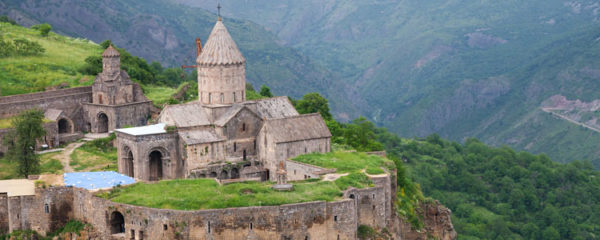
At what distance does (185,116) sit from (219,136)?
3.00 metres

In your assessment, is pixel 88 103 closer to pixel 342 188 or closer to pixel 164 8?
pixel 342 188

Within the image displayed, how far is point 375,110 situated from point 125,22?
63782 millimetres

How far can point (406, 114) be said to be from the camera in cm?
17762

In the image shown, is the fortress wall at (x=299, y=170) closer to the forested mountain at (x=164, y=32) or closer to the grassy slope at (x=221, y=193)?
the grassy slope at (x=221, y=193)

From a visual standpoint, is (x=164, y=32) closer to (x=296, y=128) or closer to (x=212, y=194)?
(x=296, y=128)

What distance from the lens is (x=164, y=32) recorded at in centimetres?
16388

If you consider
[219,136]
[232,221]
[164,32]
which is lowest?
[232,221]

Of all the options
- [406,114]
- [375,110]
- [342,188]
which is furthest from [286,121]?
[375,110]

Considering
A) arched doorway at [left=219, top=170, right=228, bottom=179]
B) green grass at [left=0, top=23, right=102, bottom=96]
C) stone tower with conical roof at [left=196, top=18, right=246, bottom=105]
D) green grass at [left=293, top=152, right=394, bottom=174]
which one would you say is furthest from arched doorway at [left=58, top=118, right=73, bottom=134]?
green grass at [left=293, top=152, right=394, bottom=174]

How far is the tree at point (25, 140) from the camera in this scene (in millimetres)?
60969

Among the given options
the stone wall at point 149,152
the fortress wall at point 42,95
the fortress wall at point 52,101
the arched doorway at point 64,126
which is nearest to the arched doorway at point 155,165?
the stone wall at point 149,152

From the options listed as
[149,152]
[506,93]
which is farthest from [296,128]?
[506,93]

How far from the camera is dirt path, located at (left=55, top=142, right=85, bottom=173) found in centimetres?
6556

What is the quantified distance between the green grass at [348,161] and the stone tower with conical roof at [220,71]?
757 centimetres
